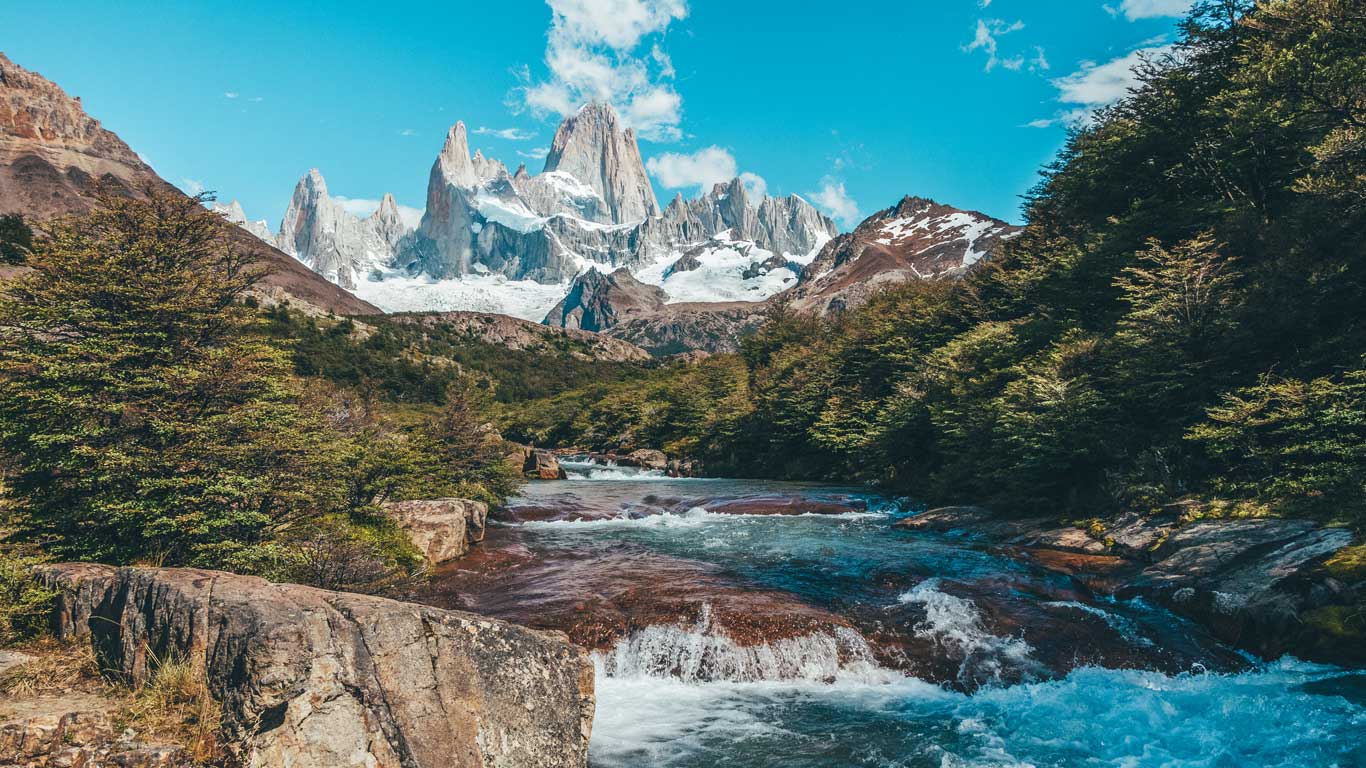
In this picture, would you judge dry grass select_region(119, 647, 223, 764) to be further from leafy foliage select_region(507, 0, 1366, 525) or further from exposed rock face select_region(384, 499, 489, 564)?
leafy foliage select_region(507, 0, 1366, 525)

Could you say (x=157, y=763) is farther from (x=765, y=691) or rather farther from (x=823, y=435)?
(x=823, y=435)

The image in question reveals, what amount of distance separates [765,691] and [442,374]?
93.9 metres

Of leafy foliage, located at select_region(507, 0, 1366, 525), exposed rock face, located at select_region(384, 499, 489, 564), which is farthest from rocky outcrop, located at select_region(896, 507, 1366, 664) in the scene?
exposed rock face, located at select_region(384, 499, 489, 564)

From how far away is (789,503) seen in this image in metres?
27.7

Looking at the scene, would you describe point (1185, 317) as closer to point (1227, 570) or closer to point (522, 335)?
point (1227, 570)

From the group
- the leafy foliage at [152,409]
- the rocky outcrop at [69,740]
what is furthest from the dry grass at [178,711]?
the leafy foliage at [152,409]

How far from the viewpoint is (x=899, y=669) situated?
10703 millimetres

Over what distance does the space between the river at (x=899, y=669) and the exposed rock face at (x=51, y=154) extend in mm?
121858

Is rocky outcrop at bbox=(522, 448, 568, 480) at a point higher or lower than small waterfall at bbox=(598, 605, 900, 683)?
higher

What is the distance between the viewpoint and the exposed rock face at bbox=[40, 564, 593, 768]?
16.7 feet

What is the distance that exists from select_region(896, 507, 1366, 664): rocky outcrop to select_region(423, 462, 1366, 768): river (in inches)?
18.3

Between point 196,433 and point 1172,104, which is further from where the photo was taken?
point 1172,104

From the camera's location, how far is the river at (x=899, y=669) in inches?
325

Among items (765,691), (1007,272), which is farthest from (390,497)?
(1007,272)
